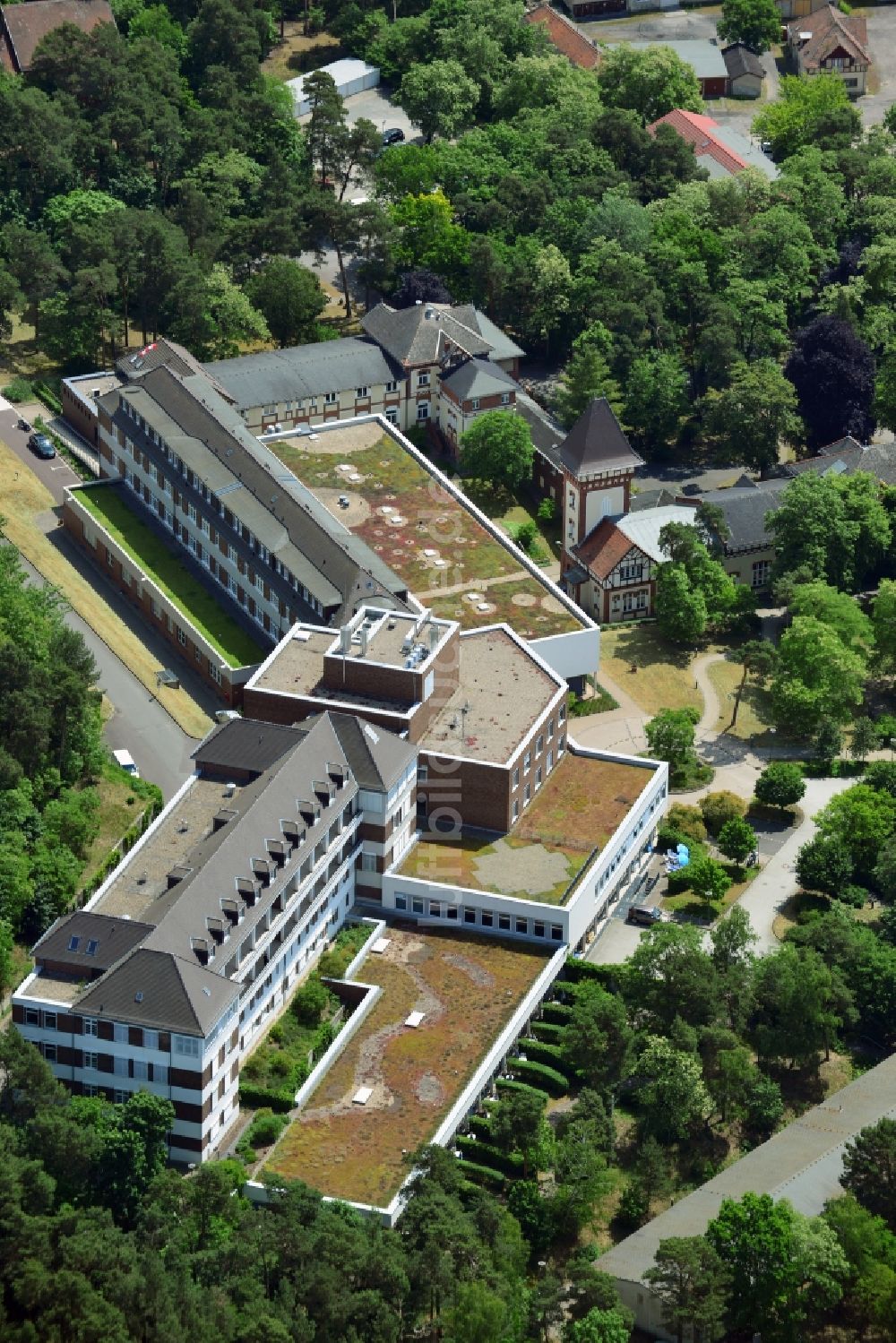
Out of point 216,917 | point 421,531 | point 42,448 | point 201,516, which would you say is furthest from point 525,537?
point 216,917

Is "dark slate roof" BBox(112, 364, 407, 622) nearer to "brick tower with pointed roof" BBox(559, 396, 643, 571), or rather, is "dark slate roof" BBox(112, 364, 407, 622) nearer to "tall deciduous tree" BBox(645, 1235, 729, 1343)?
"brick tower with pointed roof" BBox(559, 396, 643, 571)

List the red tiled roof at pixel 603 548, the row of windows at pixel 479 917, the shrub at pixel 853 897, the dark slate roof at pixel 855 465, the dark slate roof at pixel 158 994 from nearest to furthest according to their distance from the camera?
the dark slate roof at pixel 158 994, the row of windows at pixel 479 917, the shrub at pixel 853 897, the red tiled roof at pixel 603 548, the dark slate roof at pixel 855 465

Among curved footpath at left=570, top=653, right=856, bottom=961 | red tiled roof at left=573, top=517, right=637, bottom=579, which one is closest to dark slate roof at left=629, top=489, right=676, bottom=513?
red tiled roof at left=573, top=517, right=637, bottom=579

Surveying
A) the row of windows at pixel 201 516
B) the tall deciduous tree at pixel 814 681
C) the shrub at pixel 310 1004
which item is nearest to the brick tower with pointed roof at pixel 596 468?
the tall deciduous tree at pixel 814 681

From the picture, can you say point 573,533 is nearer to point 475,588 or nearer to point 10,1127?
point 475,588

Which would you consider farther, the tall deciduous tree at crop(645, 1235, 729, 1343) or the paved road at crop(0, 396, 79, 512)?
the paved road at crop(0, 396, 79, 512)

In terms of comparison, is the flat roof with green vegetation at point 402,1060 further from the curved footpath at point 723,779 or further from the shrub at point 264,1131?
the curved footpath at point 723,779
